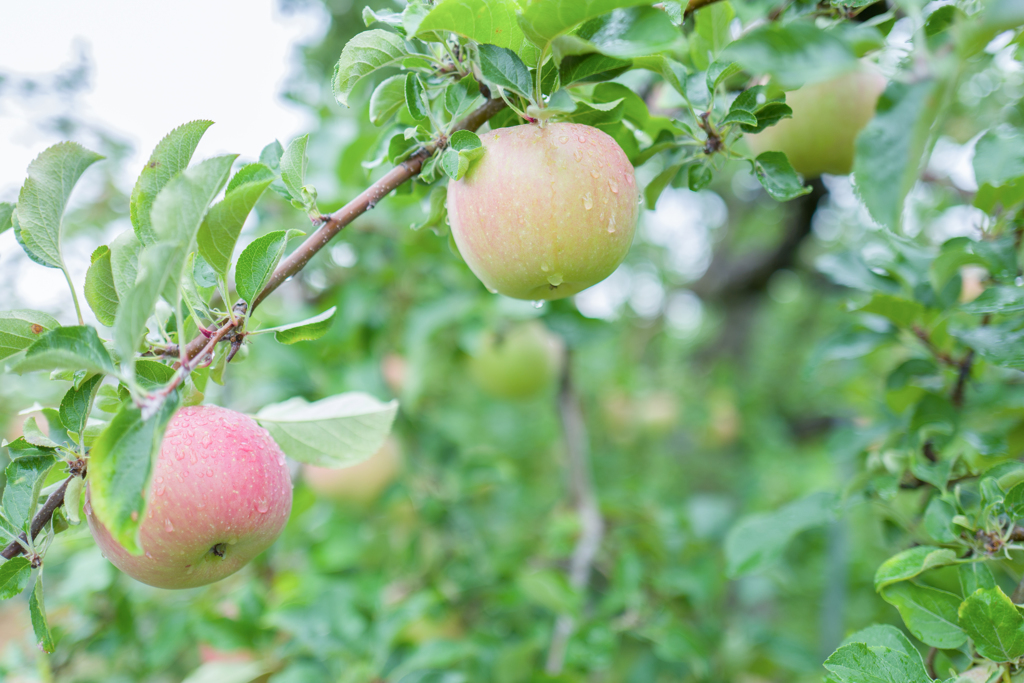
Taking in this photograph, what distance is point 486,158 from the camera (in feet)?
1.79

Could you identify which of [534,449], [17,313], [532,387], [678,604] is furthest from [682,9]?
[534,449]

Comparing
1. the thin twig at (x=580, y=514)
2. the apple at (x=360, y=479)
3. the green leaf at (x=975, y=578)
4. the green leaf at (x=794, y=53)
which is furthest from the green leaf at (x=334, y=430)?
the apple at (x=360, y=479)

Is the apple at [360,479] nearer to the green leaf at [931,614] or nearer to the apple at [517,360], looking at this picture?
the apple at [517,360]

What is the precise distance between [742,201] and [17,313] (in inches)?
121

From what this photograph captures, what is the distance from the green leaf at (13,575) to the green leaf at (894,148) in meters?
0.67

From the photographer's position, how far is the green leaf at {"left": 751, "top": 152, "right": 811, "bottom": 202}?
0.60 meters

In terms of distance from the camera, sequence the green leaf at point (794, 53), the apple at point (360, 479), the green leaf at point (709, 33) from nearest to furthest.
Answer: the green leaf at point (794, 53), the green leaf at point (709, 33), the apple at point (360, 479)

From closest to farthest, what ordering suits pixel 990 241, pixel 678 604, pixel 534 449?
pixel 990 241
pixel 678 604
pixel 534 449

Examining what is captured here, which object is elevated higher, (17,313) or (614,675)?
(17,313)

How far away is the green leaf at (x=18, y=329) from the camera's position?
1.69ft

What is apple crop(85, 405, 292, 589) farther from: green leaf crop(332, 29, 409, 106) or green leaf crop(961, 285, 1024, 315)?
green leaf crop(961, 285, 1024, 315)

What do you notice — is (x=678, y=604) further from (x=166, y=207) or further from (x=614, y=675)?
(x=166, y=207)

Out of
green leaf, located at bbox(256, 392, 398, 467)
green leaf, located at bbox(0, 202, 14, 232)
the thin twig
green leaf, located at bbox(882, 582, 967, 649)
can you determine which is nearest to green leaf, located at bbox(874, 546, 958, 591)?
green leaf, located at bbox(882, 582, 967, 649)

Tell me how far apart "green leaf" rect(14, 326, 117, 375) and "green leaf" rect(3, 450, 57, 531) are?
0.44 feet
